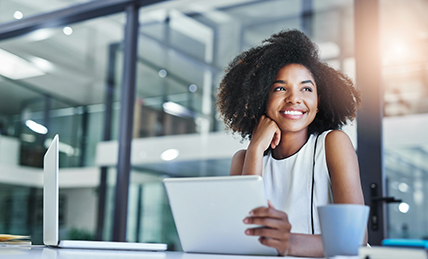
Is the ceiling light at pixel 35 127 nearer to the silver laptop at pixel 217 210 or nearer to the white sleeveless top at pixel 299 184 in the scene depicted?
the white sleeveless top at pixel 299 184

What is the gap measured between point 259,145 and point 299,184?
18 centimetres

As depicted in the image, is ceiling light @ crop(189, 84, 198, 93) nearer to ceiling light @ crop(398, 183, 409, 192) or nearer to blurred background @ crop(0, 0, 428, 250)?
blurred background @ crop(0, 0, 428, 250)

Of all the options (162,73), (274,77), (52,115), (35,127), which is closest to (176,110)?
(162,73)

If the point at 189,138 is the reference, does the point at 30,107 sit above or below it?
above

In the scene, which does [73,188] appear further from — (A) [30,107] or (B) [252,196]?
(B) [252,196]

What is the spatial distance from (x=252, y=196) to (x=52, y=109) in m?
3.60

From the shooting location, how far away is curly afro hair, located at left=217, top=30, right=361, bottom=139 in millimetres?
1698

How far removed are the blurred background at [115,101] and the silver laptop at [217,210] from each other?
2.21 meters

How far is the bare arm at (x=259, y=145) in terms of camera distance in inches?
59.4

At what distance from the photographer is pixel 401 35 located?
2576 millimetres

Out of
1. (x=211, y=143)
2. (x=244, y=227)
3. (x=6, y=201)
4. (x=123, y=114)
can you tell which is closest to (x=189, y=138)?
(x=211, y=143)

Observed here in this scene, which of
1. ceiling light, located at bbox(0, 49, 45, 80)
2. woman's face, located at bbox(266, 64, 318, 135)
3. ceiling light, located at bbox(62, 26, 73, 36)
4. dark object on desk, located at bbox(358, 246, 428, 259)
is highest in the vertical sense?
ceiling light, located at bbox(62, 26, 73, 36)

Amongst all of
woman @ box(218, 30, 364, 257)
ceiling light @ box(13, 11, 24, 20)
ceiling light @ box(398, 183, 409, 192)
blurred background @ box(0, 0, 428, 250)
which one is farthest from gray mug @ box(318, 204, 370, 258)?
ceiling light @ box(13, 11, 24, 20)

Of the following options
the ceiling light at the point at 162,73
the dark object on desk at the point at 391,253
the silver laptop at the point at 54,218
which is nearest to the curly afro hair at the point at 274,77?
→ the silver laptop at the point at 54,218
